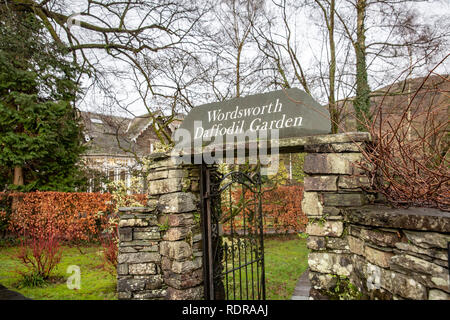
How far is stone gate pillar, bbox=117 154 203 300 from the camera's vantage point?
12.1ft

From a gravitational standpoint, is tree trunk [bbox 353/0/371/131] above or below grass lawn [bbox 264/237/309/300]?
above

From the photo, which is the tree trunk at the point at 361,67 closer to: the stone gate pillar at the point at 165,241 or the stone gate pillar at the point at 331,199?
the stone gate pillar at the point at 331,199

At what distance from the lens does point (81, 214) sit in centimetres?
868

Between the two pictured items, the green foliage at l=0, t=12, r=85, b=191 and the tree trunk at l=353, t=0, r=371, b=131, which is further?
the green foliage at l=0, t=12, r=85, b=191

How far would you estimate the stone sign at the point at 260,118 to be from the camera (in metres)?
3.02

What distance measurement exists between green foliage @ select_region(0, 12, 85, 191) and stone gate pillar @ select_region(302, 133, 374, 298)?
26.2 ft

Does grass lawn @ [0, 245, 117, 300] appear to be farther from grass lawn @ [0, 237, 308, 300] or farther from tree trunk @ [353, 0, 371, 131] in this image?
tree trunk @ [353, 0, 371, 131]

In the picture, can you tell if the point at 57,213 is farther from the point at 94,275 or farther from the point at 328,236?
the point at 328,236

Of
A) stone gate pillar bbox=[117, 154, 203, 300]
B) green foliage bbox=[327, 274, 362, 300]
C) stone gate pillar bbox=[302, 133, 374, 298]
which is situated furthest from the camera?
stone gate pillar bbox=[117, 154, 203, 300]

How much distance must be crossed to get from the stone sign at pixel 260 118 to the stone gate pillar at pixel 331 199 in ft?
0.84

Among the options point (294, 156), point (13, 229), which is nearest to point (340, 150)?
point (13, 229)

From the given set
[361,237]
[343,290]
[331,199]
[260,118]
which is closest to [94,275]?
[260,118]

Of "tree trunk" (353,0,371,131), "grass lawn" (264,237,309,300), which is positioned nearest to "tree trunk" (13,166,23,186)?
"grass lawn" (264,237,309,300)
